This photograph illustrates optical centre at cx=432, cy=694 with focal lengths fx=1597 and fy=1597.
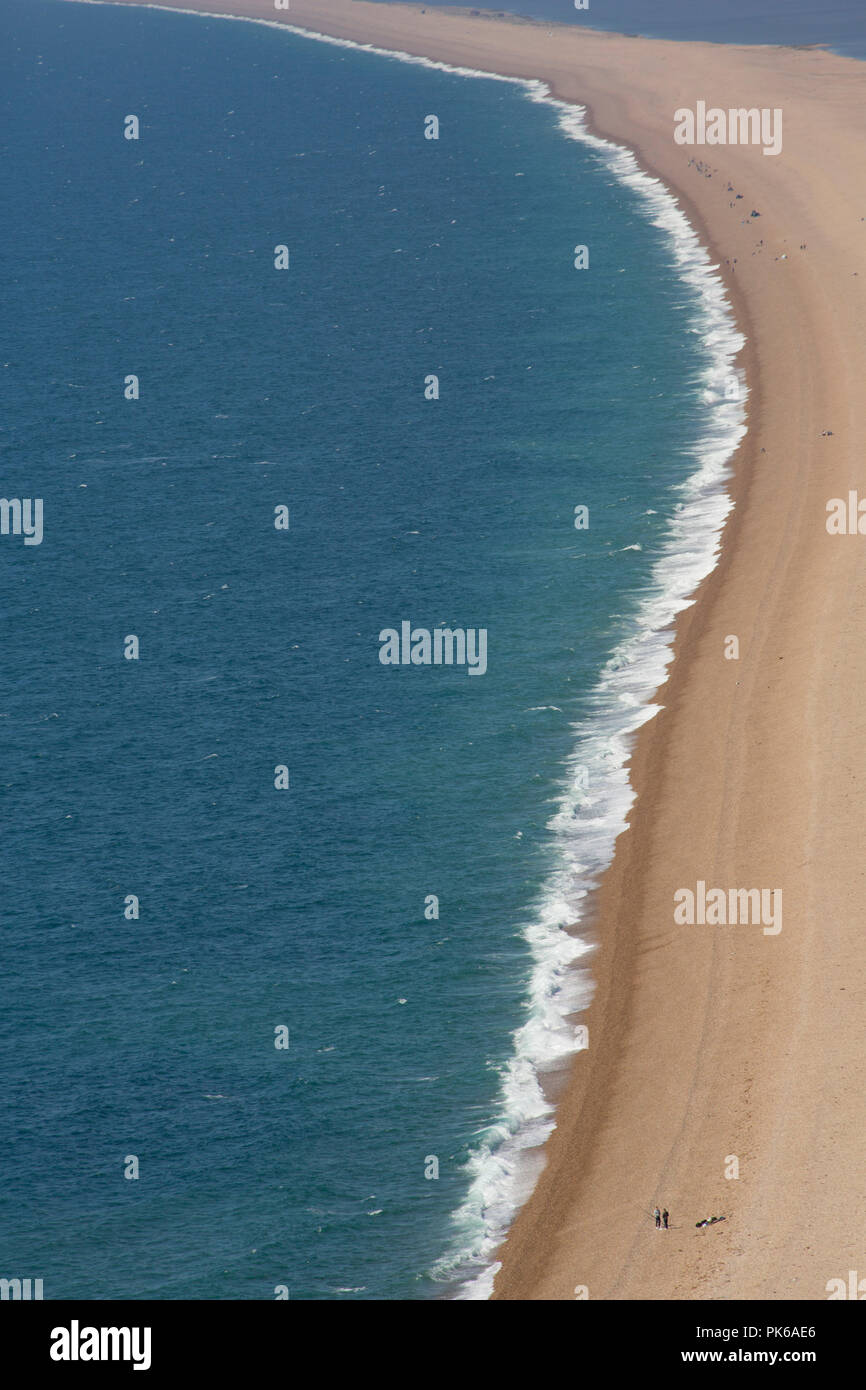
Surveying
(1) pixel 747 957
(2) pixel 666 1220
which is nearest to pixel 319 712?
(1) pixel 747 957

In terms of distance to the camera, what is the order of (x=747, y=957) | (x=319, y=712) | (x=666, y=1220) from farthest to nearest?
(x=319, y=712)
(x=747, y=957)
(x=666, y=1220)

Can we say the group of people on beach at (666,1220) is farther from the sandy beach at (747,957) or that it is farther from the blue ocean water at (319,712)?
the blue ocean water at (319,712)

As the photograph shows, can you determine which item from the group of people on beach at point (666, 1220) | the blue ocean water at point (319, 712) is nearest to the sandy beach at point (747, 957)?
the group of people on beach at point (666, 1220)

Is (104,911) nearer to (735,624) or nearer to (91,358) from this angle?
(735,624)

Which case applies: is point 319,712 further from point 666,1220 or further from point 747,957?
point 666,1220

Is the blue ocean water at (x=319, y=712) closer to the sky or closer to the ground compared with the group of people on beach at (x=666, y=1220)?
closer to the sky

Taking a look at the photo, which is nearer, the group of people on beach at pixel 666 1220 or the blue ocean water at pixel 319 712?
the group of people on beach at pixel 666 1220
